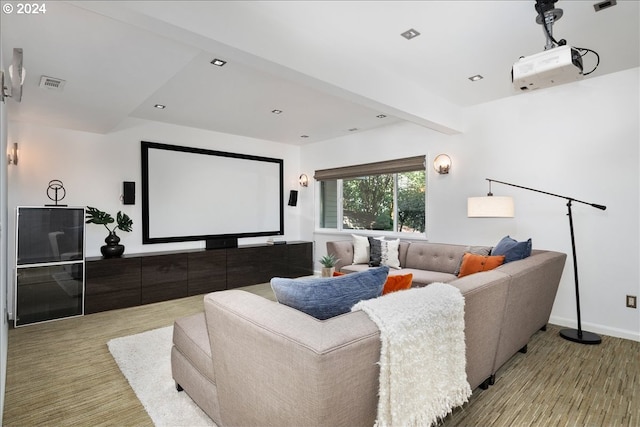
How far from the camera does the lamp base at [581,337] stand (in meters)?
3.13

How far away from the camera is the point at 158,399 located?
7.14 feet

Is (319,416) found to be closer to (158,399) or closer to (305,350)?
(305,350)

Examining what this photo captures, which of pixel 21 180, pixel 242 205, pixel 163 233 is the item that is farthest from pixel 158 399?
pixel 242 205

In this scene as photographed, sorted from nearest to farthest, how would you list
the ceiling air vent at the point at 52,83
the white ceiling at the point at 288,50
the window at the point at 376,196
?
the white ceiling at the point at 288,50 < the ceiling air vent at the point at 52,83 < the window at the point at 376,196

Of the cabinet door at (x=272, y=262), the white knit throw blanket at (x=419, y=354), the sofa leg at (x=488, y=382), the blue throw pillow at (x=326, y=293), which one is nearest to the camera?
the white knit throw blanket at (x=419, y=354)

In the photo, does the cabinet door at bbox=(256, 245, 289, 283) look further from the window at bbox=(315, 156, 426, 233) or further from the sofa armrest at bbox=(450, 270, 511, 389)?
the sofa armrest at bbox=(450, 270, 511, 389)

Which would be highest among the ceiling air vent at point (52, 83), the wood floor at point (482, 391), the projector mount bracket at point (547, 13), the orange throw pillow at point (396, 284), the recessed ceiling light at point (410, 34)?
the recessed ceiling light at point (410, 34)

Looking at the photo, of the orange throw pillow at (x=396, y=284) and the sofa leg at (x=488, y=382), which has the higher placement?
the orange throw pillow at (x=396, y=284)

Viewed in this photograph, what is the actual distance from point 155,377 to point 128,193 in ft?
9.90

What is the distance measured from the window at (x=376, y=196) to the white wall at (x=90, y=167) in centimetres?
238

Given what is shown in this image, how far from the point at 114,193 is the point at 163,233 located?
33.8 inches

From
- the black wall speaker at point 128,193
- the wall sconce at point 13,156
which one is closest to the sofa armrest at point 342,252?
the black wall speaker at point 128,193

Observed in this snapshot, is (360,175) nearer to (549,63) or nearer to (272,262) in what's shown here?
(272,262)

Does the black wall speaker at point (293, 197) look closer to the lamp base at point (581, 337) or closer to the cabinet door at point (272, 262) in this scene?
the cabinet door at point (272, 262)
